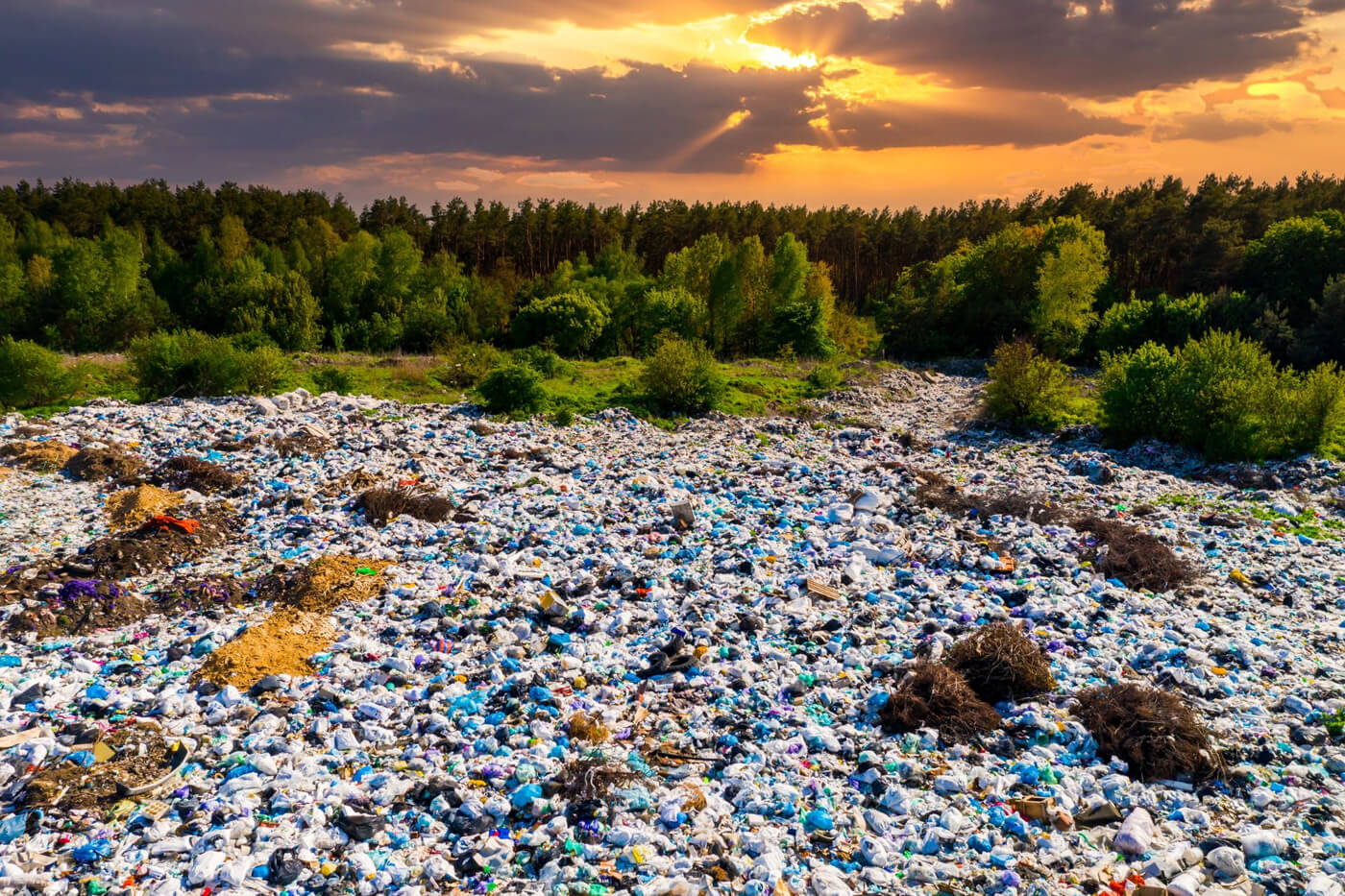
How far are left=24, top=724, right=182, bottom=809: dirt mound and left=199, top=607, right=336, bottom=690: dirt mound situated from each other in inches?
35.5

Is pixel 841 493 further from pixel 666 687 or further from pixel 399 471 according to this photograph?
pixel 399 471

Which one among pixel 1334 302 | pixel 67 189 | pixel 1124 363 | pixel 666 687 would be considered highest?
pixel 67 189

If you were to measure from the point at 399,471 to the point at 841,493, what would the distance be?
7.87 m

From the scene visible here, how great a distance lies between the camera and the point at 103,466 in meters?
12.0

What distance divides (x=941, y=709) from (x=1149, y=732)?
1.52 meters

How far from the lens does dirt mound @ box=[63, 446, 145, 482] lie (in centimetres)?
1175

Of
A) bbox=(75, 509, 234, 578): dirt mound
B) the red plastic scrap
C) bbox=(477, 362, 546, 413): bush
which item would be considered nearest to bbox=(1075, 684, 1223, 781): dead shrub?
bbox=(75, 509, 234, 578): dirt mound

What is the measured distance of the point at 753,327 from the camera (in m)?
41.6

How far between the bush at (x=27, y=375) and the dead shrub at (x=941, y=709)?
61.9 feet

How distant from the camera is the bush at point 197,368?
18000 millimetres

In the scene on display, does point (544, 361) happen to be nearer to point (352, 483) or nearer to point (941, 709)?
point (352, 483)

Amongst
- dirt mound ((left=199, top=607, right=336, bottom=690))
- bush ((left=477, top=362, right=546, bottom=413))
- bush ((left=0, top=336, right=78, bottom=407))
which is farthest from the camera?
bush ((left=477, top=362, right=546, bottom=413))

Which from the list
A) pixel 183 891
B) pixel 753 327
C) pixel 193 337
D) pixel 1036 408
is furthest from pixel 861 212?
pixel 183 891

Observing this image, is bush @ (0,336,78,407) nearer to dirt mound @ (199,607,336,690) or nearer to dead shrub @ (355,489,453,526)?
dead shrub @ (355,489,453,526)
